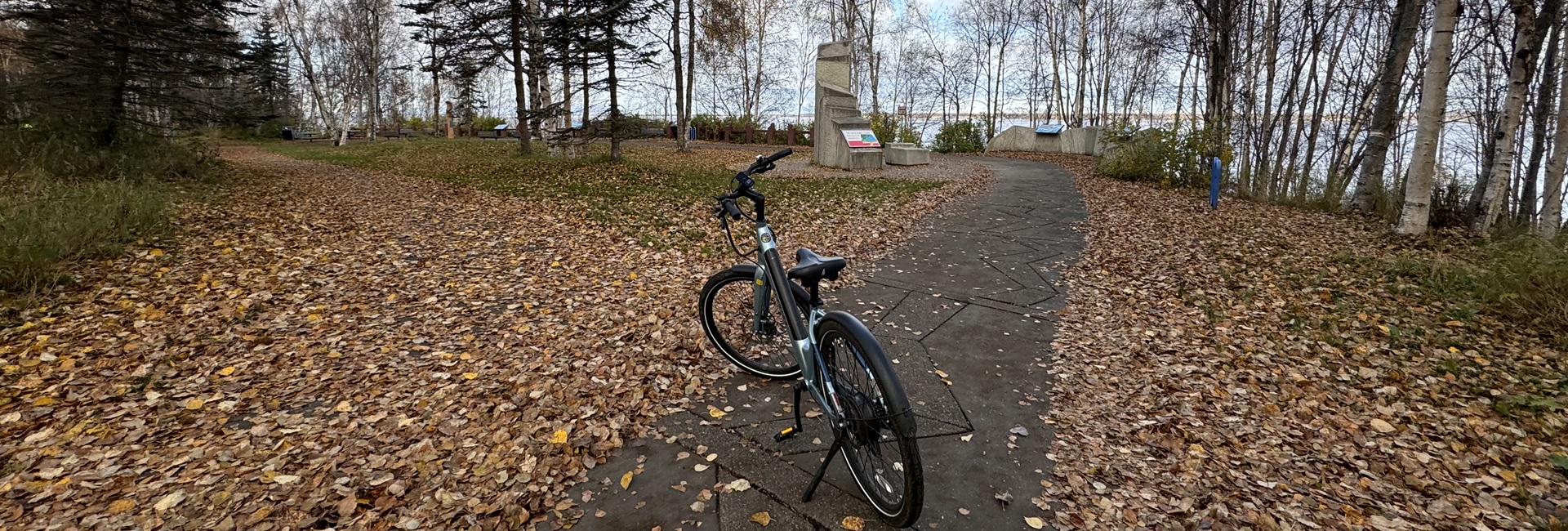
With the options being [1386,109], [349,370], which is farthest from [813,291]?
[1386,109]

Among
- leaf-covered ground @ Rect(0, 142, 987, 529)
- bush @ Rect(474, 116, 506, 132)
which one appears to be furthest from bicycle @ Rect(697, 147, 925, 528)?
bush @ Rect(474, 116, 506, 132)

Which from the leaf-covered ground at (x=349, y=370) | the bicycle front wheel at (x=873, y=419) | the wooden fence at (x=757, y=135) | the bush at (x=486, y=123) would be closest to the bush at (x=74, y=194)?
the leaf-covered ground at (x=349, y=370)

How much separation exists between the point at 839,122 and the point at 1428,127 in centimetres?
1143

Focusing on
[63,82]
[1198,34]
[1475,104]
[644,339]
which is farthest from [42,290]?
[1475,104]

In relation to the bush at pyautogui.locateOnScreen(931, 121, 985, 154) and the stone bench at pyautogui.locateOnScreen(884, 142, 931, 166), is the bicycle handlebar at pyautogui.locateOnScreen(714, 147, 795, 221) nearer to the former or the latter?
the stone bench at pyautogui.locateOnScreen(884, 142, 931, 166)

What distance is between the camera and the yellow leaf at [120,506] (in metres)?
2.56

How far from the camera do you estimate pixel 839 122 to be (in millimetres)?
16781

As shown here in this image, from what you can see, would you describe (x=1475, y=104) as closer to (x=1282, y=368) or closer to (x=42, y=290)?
(x=1282, y=368)

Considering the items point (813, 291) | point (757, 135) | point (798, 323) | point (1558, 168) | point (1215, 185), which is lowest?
point (798, 323)

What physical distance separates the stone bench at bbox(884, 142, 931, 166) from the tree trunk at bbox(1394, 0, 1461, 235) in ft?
36.6

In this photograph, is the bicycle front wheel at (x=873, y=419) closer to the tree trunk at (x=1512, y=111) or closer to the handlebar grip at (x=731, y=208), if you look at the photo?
the handlebar grip at (x=731, y=208)

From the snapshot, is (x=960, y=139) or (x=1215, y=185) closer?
(x=1215, y=185)

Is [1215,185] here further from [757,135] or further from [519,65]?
[757,135]

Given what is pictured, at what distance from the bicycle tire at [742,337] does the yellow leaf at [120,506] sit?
251 cm
